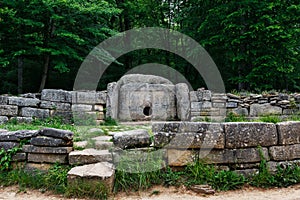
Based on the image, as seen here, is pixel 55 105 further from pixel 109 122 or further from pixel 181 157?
pixel 181 157

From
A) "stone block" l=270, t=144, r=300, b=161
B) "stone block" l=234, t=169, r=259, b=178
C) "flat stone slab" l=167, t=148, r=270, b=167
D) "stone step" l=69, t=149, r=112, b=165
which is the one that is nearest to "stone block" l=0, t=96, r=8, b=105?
"stone step" l=69, t=149, r=112, b=165

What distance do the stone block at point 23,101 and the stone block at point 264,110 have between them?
6.35 meters

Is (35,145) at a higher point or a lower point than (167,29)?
lower

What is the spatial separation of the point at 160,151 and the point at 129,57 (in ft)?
42.9

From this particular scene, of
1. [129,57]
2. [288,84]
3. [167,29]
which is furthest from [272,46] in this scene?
[129,57]

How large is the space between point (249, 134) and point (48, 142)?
302 cm

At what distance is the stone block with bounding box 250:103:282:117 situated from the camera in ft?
25.3

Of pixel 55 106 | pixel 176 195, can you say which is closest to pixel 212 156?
pixel 176 195

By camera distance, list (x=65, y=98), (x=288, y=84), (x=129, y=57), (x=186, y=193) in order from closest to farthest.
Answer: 1. (x=186, y=193)
2. (x=65, y=98)
3. (x=288, y=84)
4. (x=129, y=57)

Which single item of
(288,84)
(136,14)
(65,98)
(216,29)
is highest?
(136,14)

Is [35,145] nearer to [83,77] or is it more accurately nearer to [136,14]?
[83,77]

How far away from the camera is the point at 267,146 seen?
3969 millimetres

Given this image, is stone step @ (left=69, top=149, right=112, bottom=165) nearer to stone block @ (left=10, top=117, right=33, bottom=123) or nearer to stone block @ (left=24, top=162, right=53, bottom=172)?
stone block @ (left=24, top=162, right=53, bottom=172)

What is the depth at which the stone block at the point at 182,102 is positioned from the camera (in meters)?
7.35
